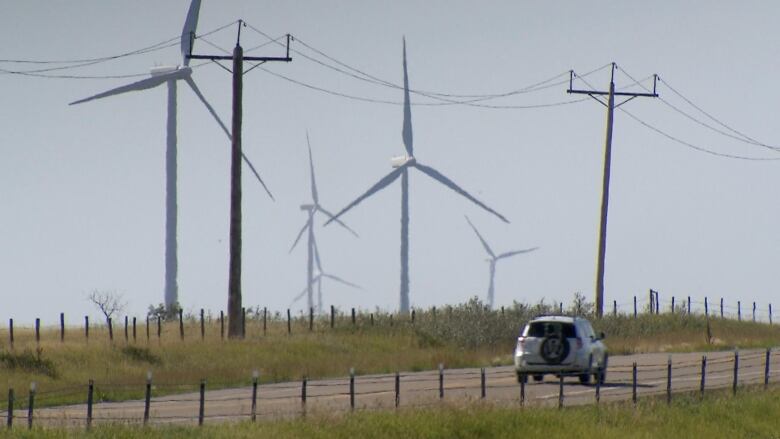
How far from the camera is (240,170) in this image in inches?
2299

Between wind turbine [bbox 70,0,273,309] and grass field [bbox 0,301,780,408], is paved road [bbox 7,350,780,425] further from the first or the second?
wind turbine [bbox 70,0,273,309]

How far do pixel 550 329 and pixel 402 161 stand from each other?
64.9 metres

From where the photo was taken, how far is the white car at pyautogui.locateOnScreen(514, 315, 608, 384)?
44.6 meters

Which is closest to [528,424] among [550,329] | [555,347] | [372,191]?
[555,347]

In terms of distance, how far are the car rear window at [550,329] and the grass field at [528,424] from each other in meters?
4.43

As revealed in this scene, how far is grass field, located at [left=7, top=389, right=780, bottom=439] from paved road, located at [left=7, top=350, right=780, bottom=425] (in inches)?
61.8

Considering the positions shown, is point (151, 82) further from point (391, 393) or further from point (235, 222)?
point (391, 393)

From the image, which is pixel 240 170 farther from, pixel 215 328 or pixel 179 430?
pixel 179 430

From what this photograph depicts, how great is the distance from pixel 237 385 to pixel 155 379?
2.45 metres

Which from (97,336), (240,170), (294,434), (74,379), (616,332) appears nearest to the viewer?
(294,434)

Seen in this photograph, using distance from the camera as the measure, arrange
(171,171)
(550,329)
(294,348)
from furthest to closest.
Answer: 1. (171,171)
2. (294,348)
3. (550,329)

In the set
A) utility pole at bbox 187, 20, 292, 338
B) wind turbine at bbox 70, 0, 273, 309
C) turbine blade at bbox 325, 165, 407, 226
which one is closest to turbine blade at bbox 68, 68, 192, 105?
wind turbine at bbox 70, 0, 273, 309

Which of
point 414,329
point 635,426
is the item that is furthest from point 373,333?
point 635,426

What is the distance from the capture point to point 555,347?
4459 centimetres
